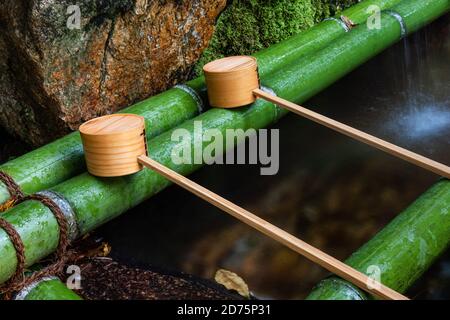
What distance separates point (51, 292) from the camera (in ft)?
10.4

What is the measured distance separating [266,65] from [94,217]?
2.24 metres

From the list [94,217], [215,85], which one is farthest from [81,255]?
[215,85]

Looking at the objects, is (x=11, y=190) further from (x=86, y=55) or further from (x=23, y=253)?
(x=86, y=55)

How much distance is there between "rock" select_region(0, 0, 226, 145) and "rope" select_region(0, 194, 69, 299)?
3.62 feet

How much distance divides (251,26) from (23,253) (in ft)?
11.1

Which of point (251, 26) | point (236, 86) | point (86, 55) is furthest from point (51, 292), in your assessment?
point (251, 26)

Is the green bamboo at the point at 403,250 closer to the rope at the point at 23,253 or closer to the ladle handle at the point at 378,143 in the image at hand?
the ladle handle at the point at 378,143

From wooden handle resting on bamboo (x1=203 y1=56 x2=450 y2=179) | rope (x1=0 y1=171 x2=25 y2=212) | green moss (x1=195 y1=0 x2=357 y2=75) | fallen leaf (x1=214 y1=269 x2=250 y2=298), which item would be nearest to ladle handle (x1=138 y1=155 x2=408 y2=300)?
fallen leaf (x1=214 y1=269 x2=250 y2=298)

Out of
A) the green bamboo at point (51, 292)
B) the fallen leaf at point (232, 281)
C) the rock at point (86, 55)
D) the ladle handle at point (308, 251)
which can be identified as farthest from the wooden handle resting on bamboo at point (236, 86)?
the green bamboo at point (51, 292)

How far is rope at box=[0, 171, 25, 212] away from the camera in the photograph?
11.9 feet

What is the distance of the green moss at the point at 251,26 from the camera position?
18.7 ft

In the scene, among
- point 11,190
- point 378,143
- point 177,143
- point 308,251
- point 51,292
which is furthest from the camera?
point 177,143

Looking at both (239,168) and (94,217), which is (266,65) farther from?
(94,217)

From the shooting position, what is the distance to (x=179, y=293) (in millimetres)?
3531
